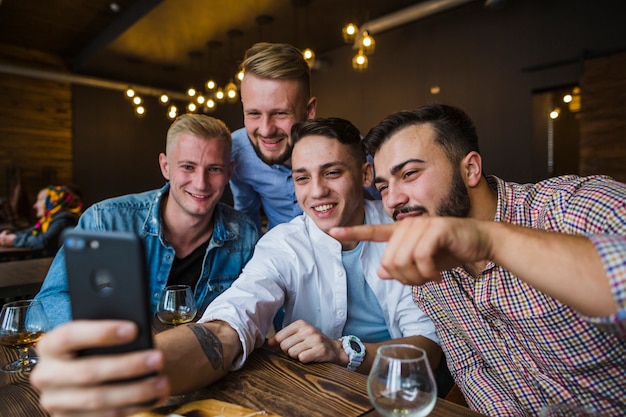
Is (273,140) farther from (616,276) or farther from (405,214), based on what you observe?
(616,276)

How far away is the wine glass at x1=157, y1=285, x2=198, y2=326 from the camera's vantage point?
1.49m

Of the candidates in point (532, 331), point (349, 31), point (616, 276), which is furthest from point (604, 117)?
point (616, 276)

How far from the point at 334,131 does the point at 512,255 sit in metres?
1.14

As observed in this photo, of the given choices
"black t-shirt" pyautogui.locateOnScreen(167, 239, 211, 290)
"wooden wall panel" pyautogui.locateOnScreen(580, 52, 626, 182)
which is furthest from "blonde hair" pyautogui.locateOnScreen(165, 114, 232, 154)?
"wooden wall panel" pyautogui.locateOnScreen(580, 52, 626, 182)

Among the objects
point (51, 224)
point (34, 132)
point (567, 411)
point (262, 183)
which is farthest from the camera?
point (34, 132)

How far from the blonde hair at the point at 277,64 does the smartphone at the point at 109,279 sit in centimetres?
184

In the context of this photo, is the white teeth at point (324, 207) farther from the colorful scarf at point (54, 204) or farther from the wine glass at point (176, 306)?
the colorful scarf at point (54, 204)

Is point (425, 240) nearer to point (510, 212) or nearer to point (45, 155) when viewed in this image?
point (510, 212)

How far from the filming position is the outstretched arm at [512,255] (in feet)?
2.56

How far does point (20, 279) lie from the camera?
264 cm

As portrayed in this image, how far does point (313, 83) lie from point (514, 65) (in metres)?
3.53

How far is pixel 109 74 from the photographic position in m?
8.05

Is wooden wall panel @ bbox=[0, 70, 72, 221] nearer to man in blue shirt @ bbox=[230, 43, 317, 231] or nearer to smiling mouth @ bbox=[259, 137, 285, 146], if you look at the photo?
man in blue shirt @ bbox=[230, 43, 317, 231]

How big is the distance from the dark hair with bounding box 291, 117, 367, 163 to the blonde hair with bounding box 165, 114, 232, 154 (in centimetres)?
42
